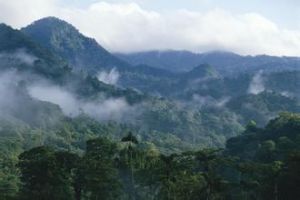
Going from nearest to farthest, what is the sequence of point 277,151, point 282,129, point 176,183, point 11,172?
point 176,183 < point 277,151 < point 282,129 < point 11,172

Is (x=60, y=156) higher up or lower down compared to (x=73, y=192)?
higher up

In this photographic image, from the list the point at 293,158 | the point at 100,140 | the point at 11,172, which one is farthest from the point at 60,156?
the point at 11,172

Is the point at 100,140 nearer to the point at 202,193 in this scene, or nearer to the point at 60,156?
the point at 60,156

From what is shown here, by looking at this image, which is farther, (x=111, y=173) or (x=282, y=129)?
(x=282, y=129)

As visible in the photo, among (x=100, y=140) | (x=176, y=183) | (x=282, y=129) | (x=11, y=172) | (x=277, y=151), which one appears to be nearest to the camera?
(x=176, y=183)

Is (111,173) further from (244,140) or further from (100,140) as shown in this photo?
(244,140)

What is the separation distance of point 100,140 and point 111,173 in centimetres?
1110

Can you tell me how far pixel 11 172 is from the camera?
197500mm

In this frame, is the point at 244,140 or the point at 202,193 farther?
the point at 244,140

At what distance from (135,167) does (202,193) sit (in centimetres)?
1760

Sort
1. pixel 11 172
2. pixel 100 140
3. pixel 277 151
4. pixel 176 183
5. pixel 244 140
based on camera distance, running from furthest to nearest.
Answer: pixel 11 172 < pixel 244 140 < pixel 277 151 < pixel 100 140 < pixel 176 183

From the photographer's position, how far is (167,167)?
81.3 meters

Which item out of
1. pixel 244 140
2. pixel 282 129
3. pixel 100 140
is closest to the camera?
pixel 100 140

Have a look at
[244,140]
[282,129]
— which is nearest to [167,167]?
[282,129]
